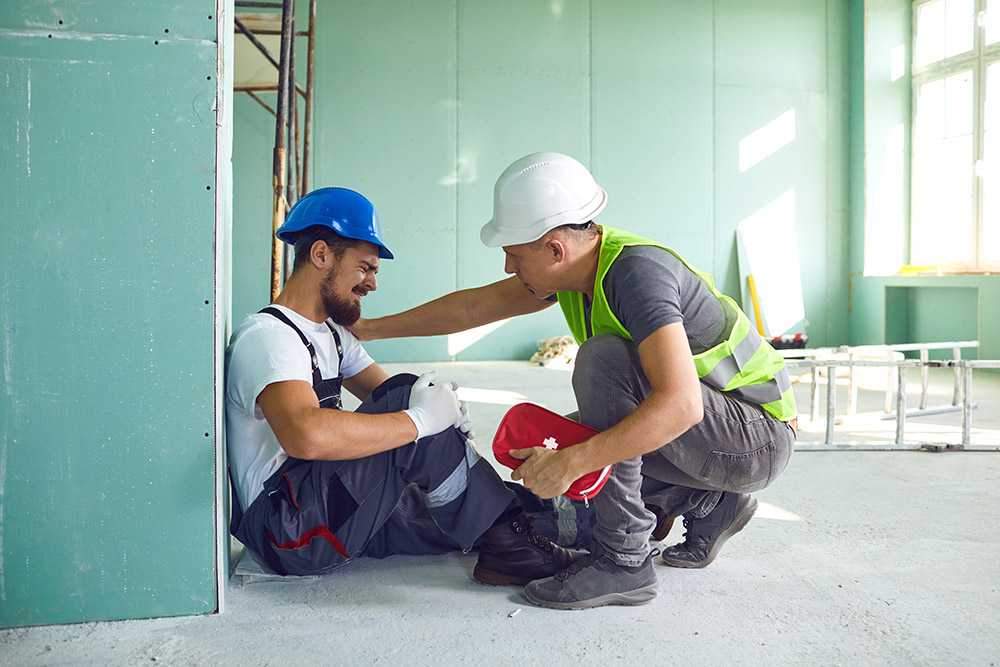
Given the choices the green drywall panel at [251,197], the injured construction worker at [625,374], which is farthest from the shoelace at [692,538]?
the green drywall panel at [251,197]

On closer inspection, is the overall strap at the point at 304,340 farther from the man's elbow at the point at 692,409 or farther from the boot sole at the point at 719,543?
the boot sole at the point at 719,543

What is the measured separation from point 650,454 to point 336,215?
1106mm

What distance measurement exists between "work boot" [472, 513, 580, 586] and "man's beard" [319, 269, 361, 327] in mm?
744

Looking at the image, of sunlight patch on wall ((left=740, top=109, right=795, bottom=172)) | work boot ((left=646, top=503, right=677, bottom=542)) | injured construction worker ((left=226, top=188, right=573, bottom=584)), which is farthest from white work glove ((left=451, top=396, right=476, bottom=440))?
sunlight patch on wall ((left=740, top=109, right=795, bottom=172))

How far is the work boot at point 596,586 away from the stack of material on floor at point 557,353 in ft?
22.6

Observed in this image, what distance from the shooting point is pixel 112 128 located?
86.0 inches

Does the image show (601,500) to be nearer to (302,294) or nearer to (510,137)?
(302,294)

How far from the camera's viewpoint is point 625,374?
2439mm

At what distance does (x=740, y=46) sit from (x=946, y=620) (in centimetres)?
933

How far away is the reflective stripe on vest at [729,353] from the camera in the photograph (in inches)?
96.7

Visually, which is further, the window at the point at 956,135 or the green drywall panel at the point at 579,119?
the green drywall panel at the point at 579,119

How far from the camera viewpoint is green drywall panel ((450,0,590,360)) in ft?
32.7

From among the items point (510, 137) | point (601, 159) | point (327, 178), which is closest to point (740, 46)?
point (601, 159)

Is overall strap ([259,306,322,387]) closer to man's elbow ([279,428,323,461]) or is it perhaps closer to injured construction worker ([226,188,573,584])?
injured construction worker ([226,188,573,584])
